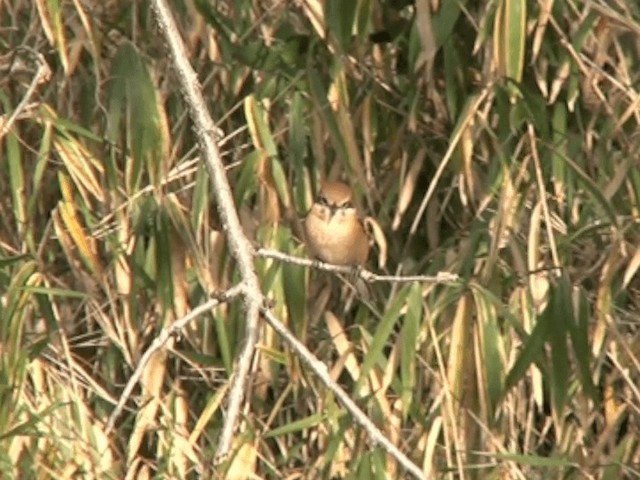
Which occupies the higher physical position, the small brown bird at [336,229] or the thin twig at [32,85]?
the thin twig at [32,85]

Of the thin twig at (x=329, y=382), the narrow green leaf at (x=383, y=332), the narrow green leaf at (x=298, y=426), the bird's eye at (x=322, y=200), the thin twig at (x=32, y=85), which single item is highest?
the thin twig at (x=32, y=85)

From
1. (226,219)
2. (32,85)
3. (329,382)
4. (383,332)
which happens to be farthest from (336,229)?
(329,382)

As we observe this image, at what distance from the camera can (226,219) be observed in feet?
8.03

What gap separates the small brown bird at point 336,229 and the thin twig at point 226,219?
772 mm

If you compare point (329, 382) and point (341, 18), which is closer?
point (329, 382)

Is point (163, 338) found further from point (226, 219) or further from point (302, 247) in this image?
point (302, 247)

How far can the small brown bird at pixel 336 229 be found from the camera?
131 inches

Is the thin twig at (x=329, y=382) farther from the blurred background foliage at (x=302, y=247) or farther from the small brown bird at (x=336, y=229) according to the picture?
the small brown bird at (x=336, y=229)

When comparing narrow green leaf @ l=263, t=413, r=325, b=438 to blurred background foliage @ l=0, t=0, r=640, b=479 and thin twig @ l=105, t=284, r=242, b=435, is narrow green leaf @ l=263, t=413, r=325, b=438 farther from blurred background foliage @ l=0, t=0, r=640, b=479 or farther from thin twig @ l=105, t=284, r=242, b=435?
thin twig @ l=105, t=284, r=242, b=435

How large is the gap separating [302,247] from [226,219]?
846mm

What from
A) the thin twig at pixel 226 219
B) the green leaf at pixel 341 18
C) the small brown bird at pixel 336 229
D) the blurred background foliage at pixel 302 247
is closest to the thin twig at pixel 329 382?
the thin twig at pixel 226 219

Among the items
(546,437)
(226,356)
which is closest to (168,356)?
(226,356)

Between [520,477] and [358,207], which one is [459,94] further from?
[520,477]

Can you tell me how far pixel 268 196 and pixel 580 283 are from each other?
577 mm
